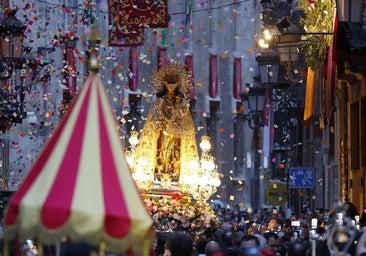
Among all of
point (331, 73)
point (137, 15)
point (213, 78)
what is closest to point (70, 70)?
point (137, 15)

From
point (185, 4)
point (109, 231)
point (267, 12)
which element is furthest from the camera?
point (185, 4)

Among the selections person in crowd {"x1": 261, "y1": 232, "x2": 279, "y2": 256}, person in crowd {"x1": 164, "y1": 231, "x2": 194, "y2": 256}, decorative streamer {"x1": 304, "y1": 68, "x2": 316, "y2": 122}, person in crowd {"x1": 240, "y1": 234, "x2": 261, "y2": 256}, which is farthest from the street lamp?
person in crowd {"x1": 164, "y1": 231, "x2": 194, "y2": 256}

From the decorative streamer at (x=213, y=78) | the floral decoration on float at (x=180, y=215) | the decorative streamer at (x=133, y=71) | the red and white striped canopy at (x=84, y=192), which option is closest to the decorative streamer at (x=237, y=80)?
the decorative streamer at (x=213, y=78)

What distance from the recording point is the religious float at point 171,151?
3319cm

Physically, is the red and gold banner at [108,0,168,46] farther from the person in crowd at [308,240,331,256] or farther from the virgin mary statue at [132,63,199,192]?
the person in crowd at [308,240,331,256]

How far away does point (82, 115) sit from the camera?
1172cm

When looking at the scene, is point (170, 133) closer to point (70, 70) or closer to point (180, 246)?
point (70, 70)

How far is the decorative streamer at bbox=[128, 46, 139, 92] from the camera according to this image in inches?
2335

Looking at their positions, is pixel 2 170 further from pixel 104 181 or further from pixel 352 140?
pixel 104 181

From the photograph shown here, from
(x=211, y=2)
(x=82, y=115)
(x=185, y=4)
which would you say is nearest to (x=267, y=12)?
(x=82, y=115)

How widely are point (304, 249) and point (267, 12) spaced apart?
49.0 ft

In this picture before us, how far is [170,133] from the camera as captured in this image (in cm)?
3406

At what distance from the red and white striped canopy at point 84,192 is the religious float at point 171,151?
20.9 m

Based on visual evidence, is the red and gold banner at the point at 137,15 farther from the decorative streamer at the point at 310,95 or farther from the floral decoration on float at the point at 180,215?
the floral decoration on float at the point at 180,215
